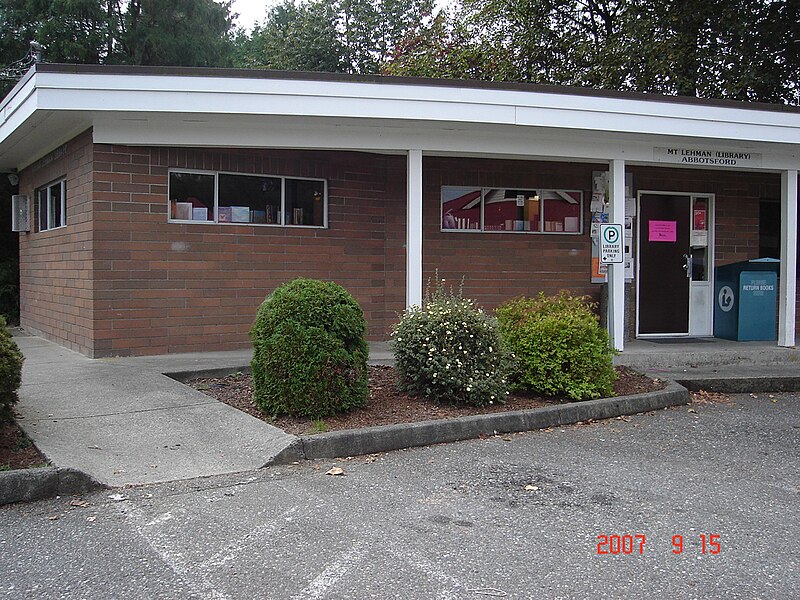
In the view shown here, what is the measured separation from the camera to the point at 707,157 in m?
10.6

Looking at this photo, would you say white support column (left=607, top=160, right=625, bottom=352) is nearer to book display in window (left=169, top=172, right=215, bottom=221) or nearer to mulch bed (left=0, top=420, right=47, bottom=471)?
book display in window (left=169, top=172, right=215, bottom=221)

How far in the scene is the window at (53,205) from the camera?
423 inches

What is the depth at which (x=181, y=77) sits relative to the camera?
8.60 metres

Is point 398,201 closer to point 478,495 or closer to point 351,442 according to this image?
point 351,442

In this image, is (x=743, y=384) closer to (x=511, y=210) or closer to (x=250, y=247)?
(x=511, y=210)

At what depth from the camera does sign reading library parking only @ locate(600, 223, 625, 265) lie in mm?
9078

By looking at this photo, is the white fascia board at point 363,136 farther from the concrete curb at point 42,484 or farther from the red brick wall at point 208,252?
the concrete curb at point 42,484

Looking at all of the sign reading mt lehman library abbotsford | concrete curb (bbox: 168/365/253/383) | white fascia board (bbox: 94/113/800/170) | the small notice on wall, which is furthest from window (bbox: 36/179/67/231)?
the small notice on wall

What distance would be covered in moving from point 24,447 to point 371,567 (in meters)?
3.09

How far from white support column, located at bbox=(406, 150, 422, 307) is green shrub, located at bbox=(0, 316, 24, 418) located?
5.00 m

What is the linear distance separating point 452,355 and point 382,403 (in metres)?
0.82

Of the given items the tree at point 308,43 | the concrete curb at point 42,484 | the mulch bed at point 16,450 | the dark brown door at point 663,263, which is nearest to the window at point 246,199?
the mulch bed at point 16,450

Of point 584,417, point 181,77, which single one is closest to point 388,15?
point 181,77

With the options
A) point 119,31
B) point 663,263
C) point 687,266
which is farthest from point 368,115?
point 119,31
